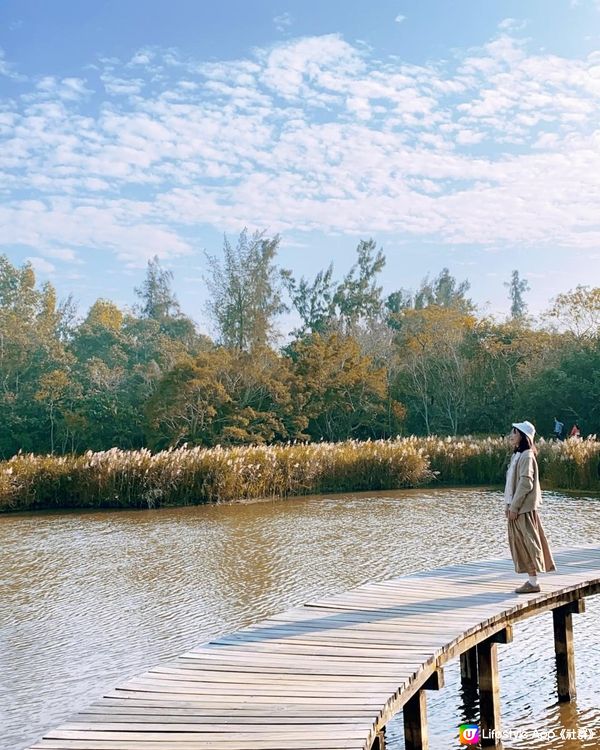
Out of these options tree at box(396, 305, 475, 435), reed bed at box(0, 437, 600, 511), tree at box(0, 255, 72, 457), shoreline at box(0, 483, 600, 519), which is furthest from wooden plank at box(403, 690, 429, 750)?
tree at box(0, 255, 72, 457)

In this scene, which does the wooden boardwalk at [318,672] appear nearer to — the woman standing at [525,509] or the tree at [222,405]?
the woman standing at [525,509]

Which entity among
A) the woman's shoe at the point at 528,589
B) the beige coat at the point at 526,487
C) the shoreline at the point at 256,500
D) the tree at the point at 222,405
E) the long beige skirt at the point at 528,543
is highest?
the tree at the point at 222,405

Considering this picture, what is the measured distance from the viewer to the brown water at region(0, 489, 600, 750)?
6164 millimetres

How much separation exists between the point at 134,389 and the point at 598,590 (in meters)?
25.4

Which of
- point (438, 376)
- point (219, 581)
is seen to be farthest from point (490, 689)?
point (438, 376)

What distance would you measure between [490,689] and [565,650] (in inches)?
39.3

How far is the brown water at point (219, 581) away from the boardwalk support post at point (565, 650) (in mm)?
93

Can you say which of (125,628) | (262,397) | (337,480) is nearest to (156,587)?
(125,628)

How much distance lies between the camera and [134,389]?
3094 cm

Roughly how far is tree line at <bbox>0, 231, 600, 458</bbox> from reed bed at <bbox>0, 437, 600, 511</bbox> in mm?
5669

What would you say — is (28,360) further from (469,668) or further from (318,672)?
(318,672)

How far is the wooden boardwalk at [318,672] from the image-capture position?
12.8 feet

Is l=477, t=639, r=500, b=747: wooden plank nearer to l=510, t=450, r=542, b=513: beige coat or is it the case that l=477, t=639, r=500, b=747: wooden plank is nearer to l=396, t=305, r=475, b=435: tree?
l=510, t=450, r=542, b=513: beige coat

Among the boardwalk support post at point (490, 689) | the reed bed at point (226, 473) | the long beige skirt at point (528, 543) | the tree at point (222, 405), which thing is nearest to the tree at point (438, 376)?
the tree at point (222, 405)
